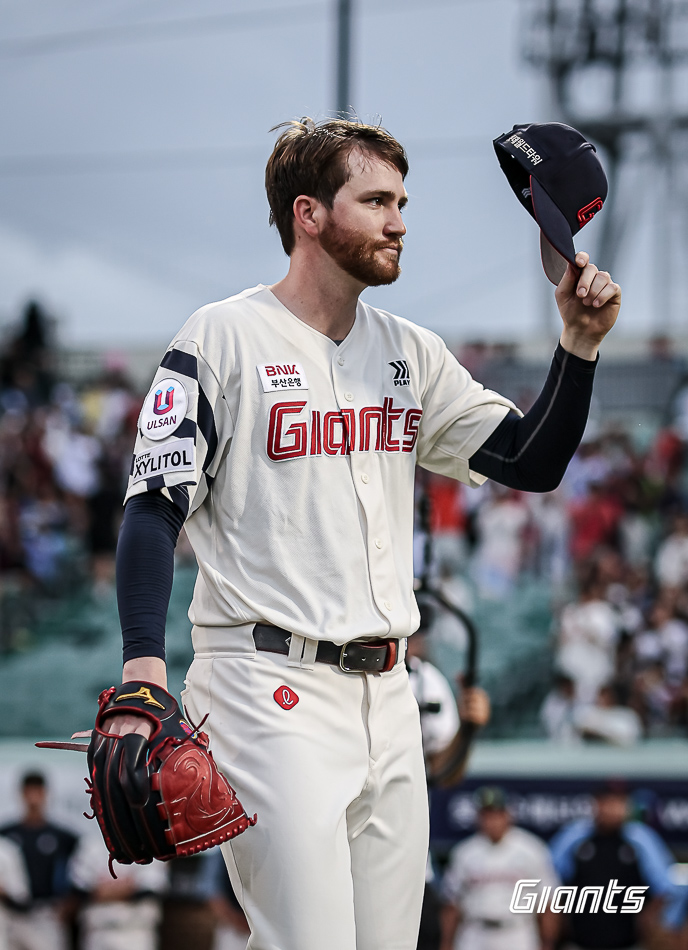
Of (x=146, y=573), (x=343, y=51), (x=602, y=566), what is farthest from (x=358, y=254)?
(x=343, y=51)

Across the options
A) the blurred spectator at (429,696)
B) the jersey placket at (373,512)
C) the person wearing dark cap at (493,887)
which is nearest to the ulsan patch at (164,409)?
the jersey placket at (373,512)

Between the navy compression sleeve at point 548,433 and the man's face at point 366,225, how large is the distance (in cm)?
41

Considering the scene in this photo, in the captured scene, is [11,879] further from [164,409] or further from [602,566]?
[164,409]

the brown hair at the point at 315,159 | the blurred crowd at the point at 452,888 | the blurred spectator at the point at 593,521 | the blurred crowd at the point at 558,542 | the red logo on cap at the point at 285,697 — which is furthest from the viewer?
the blurred spectator at the point at 593,521

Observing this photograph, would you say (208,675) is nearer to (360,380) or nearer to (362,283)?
(360,380)

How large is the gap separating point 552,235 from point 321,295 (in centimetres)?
50

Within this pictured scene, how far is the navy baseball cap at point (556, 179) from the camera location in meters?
2.42

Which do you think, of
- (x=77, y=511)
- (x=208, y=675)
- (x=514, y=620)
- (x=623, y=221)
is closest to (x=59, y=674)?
(x=77, y=511)

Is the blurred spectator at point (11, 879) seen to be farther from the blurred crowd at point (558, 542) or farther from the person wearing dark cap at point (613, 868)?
the person wearing dark cap at point (613, 868)

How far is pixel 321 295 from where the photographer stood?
97.0 inches

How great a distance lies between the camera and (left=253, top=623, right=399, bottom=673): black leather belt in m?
2.21

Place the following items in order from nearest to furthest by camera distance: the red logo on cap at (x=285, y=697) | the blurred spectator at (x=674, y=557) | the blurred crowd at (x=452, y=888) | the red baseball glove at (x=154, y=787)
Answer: the red baseball glove at (x=154, y=787)
the red logo on cap at (x=285, y=697)
the blurred crowd at (x=452, y=888)
the blurred spectator at (x=674, y=557)

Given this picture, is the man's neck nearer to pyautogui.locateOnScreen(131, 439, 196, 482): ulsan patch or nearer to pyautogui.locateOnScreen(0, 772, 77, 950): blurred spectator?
Result: pyautogui.locateOnScreen(131, 439, 196, 482): ulsan patch

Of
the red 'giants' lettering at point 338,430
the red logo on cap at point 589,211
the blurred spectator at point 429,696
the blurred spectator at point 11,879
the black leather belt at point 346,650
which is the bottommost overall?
the blurred spectator at point 11,879
